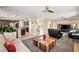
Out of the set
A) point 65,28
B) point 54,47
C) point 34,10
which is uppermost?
point 34,10

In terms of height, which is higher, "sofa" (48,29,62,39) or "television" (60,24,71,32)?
"television" (60,24,71,32)

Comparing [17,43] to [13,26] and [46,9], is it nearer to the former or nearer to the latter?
[13,26]

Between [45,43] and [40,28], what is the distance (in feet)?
0.74

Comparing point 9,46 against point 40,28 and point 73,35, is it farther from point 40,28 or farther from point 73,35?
point 73,35

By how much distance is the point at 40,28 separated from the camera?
7.24ft

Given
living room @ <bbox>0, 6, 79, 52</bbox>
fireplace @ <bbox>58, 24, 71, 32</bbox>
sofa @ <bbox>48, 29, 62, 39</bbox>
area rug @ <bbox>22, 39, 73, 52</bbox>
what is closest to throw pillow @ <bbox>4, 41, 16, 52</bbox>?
living room @ <bbox>0, 6, 79, 52</bbox>

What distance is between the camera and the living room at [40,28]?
2.17 meters

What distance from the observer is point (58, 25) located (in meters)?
2.21

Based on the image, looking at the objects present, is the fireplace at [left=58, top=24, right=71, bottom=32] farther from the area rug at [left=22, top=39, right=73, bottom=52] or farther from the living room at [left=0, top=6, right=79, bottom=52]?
the area rug at [left=22, top=39, right=73, bottom=52]

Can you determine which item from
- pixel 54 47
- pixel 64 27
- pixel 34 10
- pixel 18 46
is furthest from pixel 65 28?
pixel 18 46

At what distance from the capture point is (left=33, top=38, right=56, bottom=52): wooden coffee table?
86.6 inches

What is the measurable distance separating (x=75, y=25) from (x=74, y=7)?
255 millimetres
